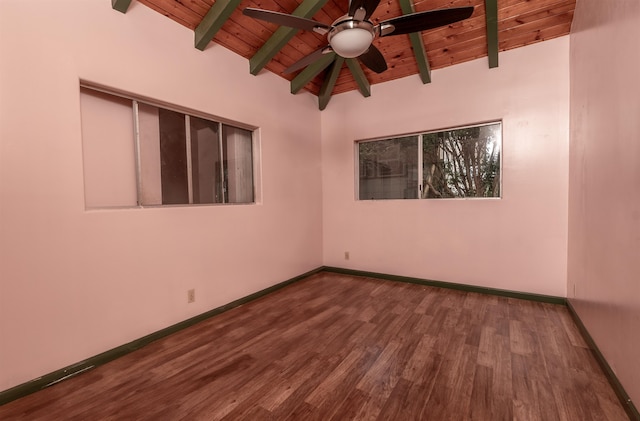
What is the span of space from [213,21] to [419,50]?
2.26 m

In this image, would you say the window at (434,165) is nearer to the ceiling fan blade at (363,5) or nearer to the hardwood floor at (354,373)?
the hardwood floor at (354,373)

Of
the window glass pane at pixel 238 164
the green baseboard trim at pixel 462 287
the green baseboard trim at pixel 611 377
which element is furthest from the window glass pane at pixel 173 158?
the green baseboard trim at pixel 611 377

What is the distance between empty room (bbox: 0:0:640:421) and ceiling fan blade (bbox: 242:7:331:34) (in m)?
0.02

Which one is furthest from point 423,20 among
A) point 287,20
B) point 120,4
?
point 120,4

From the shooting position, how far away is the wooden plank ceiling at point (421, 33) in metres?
2.62

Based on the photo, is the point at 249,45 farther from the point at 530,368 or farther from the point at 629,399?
the point at 629,399

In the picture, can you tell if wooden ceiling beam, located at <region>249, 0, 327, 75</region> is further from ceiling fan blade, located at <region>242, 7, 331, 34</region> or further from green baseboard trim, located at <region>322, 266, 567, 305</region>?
green baseboard trim, located at <region>322, 266, 567, 305</region>

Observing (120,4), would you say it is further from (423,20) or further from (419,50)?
(419,50)

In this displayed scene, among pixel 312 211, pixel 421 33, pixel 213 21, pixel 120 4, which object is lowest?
pixel 312 211

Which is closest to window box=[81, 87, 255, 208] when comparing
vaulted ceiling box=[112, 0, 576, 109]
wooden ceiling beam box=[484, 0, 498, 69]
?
vaulted ceiling box=[112, 0, 576, 109]

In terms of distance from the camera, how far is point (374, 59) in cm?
249

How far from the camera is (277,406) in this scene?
1.61 metres

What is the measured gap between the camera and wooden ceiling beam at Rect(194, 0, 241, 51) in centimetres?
243

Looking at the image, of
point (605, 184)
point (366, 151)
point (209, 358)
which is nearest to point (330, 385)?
point (209, 358)
